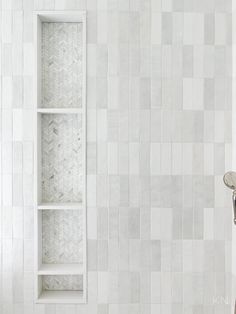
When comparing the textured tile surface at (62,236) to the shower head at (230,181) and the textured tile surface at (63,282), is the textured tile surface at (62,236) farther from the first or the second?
the shower head at (230,181)

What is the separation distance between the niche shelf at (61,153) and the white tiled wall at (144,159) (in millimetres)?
108

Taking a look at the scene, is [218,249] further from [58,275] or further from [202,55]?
[202,55]

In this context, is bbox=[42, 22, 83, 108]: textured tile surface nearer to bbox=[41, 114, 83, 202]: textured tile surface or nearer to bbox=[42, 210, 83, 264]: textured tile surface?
bbox=[41, 114, 83, 202]: textured tile surface

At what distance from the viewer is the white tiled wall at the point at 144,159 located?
1857 mm

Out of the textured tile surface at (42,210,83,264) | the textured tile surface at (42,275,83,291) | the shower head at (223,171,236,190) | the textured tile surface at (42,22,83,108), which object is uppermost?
the textured tile surface at (42,22,83,108)

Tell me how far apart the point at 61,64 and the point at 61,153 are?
44 centimetres

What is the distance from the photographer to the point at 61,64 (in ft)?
6.41

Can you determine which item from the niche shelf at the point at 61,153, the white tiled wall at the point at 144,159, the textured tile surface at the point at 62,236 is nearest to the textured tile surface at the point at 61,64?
the niche shelf at the point at 61,153

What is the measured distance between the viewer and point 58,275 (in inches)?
77.8

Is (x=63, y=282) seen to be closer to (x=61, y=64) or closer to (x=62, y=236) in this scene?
(x=62, y=236)

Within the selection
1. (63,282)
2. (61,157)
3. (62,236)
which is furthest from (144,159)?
(63,282)

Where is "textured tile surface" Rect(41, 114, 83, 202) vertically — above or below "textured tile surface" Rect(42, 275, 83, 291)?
above

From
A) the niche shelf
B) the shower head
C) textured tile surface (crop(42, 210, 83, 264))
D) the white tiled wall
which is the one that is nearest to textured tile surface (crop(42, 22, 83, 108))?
the niche shelf

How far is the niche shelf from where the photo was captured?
1.95 m
